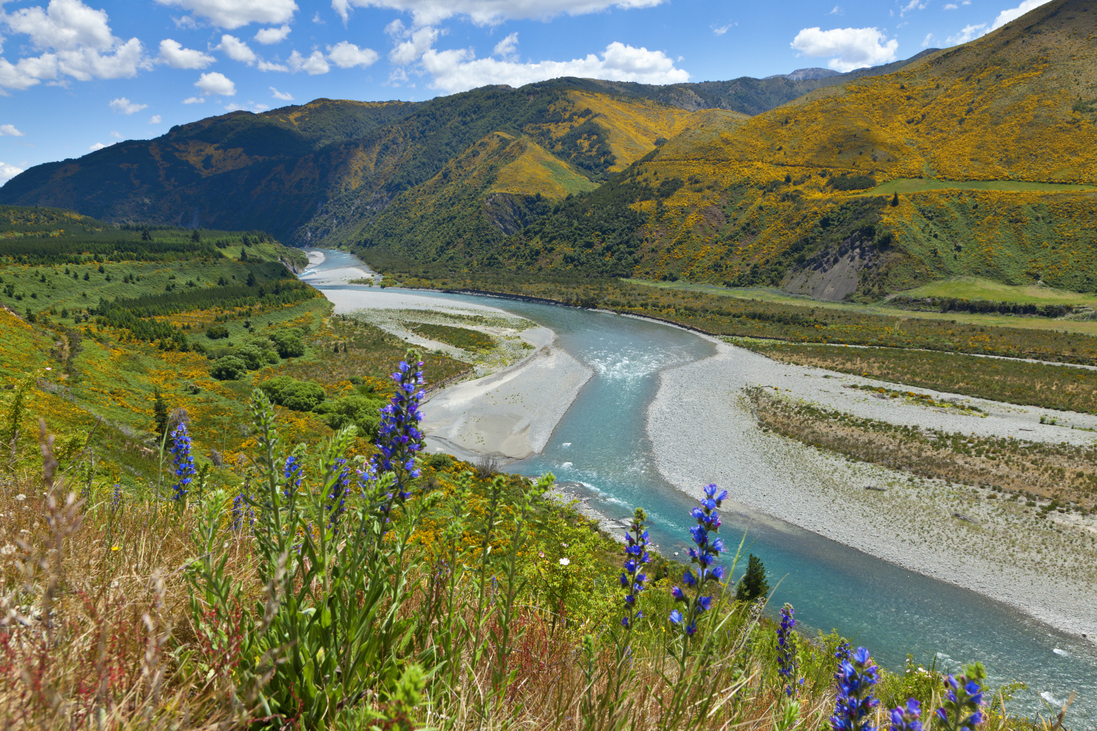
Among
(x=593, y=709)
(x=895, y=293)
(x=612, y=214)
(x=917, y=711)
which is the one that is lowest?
(x=593, y=709)

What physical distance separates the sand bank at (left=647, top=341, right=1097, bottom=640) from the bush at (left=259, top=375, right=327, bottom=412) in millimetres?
21521

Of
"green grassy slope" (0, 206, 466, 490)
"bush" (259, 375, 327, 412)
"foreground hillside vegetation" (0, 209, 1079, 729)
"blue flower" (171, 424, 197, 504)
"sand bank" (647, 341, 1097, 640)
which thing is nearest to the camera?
"foreground hillside vegetation" (0, 209, 1079, 729)

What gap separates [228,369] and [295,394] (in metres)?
7.89

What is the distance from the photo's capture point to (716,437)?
98.2ft

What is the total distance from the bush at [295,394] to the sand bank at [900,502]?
21521 millimetres

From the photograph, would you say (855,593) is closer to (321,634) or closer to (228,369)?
(321,634)

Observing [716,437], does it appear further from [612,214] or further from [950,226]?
[612,214]

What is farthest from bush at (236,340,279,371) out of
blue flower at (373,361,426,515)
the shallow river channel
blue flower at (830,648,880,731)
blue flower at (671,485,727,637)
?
blue flower at (830,648,880,731)

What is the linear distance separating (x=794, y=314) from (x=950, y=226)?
126 feet

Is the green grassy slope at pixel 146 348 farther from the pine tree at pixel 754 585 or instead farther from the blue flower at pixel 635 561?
the pine tree at pixel 754 585

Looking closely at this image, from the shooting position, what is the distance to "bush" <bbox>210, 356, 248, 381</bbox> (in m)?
35.4

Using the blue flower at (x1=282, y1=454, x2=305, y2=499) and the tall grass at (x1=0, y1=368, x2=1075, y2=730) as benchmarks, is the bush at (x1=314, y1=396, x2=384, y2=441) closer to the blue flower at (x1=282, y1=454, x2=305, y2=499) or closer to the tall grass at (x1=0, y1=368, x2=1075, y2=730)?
the tall grass at (x1=0, y1=368, x2=1075, y2=730)

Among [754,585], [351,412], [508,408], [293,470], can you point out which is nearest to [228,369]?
[351,412]

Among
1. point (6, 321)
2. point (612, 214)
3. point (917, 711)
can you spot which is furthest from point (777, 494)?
point (612, 214)
